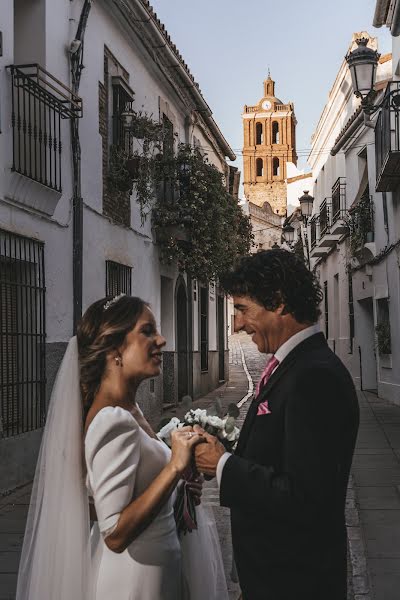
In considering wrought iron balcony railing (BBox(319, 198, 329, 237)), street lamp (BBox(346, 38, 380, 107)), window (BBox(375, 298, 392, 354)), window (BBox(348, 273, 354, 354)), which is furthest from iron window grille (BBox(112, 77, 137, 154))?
wrought iron balcony railing (BBox(319, 198, 329, 237))

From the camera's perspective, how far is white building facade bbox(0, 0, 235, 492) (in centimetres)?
800

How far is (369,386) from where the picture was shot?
2061 centimetres

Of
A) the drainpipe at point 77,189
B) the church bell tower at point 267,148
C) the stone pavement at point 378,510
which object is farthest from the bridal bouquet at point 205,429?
the church bell tower at point 267,148

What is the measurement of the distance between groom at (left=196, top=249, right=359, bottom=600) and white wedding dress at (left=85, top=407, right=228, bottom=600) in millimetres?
211

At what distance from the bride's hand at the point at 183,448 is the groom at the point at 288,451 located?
26mm

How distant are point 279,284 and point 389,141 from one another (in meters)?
11.6

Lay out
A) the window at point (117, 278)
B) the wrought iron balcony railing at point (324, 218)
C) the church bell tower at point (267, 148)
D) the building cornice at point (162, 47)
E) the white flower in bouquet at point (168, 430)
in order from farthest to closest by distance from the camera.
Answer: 1. the church bell tower at point (267, 148)
2. the wrought iron balcony railing at point (324, 218)
3. the building cornice at point (162, 47)
4. the window at point (117, 278)
5. the white flower in bouquet at point (168, 430)

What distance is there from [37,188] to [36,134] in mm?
592

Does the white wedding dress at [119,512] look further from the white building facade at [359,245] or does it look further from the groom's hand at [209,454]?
the white building facade at [359,245]

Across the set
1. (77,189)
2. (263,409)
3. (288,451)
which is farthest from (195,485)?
(77,189)

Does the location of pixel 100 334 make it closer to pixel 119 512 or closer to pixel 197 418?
pixel 197 418

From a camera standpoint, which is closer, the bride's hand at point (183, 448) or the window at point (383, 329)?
the bride's hand at point (183, 448)

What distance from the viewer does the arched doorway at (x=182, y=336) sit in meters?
16.6

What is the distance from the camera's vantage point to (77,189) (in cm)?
987
